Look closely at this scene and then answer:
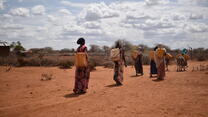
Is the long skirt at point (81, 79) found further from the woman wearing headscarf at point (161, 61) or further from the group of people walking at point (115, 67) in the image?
the woman wearing headscarf at point (161, 61)

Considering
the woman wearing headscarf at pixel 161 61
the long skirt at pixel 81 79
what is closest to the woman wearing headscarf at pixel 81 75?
the long skirt at pixel 81 79

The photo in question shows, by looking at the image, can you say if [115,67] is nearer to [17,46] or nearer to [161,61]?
[161,61]

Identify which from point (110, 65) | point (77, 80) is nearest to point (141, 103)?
point (77, 80)

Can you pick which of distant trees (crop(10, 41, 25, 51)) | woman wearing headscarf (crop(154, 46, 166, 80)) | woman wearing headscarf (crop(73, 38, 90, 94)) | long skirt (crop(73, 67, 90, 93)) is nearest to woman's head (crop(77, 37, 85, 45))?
woman wearing headscarf (crop(73, 38, 90, 94))

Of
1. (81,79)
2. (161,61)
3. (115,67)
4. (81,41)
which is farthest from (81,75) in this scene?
(161,61)

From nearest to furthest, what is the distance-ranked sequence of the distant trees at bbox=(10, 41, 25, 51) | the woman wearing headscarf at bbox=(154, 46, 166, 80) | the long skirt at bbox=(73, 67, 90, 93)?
the long skirt at bbox=(73, 67, 90, 93)
the woman wearing headscarf at bbox=(154, 46, 166, 80)
the distant trees at bbox=(10, 41, 25, 51)

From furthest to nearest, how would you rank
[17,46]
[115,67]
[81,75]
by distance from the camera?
1. [17,46]
2. [115,67]
3. [81,75]

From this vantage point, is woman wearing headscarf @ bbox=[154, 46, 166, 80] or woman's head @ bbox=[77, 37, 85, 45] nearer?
woman's head @ bbox=[77, 37, 85, 45]

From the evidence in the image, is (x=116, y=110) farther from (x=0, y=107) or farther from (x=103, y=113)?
(x=0, y=107)

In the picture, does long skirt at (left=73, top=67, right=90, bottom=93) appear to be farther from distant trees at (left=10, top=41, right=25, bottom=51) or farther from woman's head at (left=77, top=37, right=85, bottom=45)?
distant trees at (left=10, top=41, right=25, bottom=51)

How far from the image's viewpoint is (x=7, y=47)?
54.9 ft

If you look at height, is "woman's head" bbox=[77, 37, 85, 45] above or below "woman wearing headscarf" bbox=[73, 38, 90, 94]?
above

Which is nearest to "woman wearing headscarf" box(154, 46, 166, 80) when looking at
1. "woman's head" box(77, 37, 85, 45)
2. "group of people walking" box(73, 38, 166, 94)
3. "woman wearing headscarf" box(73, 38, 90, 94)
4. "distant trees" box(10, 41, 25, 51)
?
"group of people walking" box(73, 38, 166, 94)

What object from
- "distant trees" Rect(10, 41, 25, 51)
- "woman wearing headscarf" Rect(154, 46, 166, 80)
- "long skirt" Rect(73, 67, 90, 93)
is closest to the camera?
"long skirt" Rect(73, 67, 90, 93)
